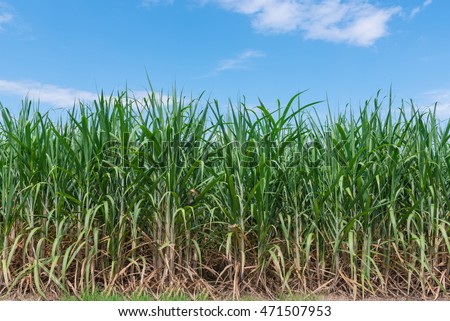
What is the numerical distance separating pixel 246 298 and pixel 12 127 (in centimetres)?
245

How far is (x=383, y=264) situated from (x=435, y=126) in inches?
49.1

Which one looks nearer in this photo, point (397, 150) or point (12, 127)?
point (397, 150)

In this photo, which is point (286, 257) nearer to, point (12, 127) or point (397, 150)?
point (397, 150)

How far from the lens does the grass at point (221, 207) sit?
12.3 ft

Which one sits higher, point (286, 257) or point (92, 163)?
point (92, 163)

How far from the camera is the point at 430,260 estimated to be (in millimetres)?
4016

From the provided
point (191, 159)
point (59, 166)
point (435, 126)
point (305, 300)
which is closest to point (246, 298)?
point (305, 300)

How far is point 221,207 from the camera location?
3.68m

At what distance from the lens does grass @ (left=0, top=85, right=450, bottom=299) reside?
374 cm

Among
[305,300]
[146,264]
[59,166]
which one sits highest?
[59,166]
